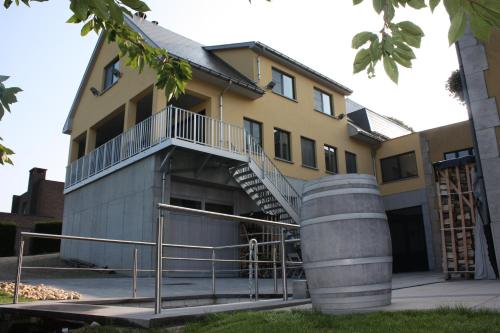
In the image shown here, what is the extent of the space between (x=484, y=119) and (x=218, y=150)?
7573 mm

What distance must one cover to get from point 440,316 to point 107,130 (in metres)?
18.7

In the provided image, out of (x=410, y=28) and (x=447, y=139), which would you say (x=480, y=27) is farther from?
(x=447, y=139)

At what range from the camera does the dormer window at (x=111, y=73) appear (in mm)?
17938

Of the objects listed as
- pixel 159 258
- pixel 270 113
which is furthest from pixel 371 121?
pixel 159 258

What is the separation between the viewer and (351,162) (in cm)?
2117

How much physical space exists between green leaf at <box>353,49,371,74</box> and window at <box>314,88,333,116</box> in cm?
1836

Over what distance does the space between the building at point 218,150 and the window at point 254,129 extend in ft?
0.16

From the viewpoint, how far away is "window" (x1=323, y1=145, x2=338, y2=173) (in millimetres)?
19875

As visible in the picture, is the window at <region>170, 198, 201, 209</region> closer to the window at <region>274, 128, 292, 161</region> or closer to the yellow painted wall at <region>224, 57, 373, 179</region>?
the yellow painted wall at <region>224, 57, 373, 179</region>

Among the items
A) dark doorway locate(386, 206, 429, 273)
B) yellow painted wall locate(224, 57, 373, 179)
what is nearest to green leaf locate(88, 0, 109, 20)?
yellow painted wall locate(224, 57, 373, 179)

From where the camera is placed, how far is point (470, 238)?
9.31m

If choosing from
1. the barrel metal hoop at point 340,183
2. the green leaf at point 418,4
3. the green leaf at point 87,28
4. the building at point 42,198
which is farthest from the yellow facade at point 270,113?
the building at point 42,198

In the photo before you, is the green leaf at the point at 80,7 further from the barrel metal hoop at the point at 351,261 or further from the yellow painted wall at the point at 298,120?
the yellow painted wall at the point at 298,120

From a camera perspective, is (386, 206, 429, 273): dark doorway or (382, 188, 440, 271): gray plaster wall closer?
(382, 188, 440, 271): gray plaster wall
